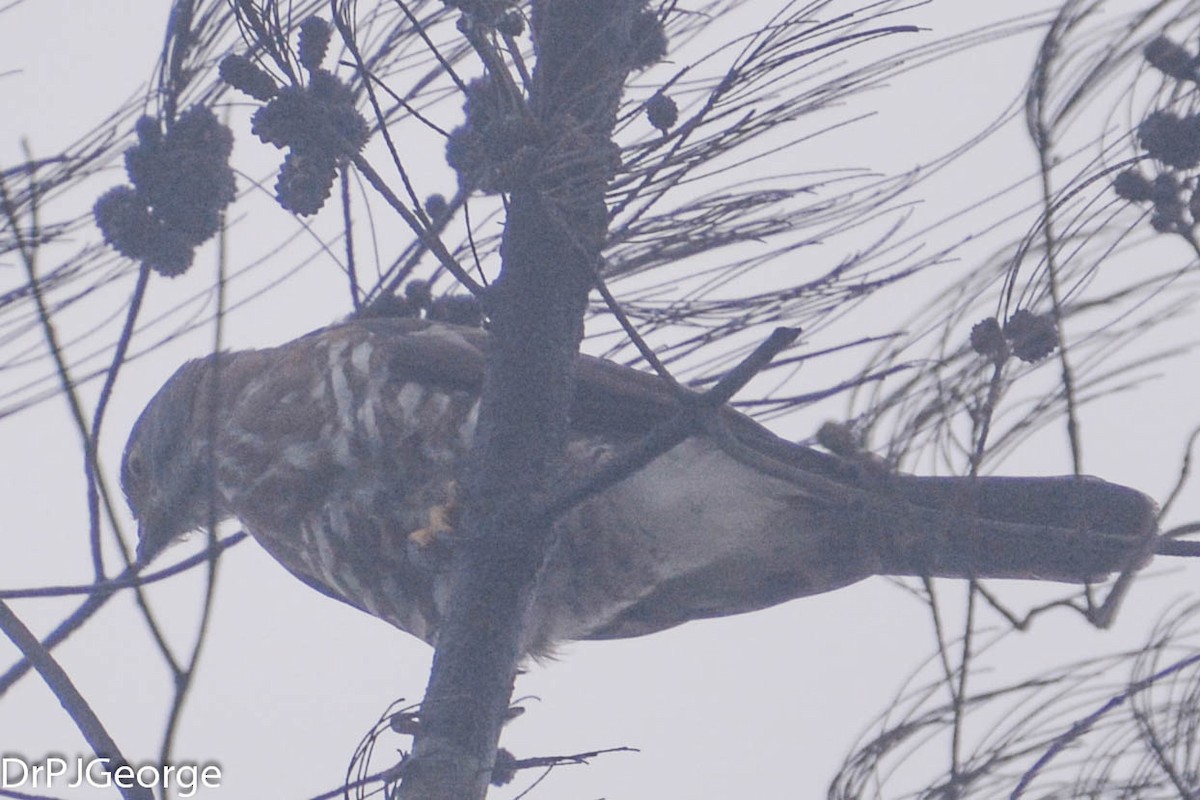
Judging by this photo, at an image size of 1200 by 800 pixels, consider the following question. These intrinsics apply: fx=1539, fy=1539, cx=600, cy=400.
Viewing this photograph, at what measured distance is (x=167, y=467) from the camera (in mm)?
4328

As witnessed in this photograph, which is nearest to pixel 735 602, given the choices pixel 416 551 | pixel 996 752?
pixel 416 551

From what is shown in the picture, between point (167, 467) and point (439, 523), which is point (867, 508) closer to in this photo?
point (439, 523)

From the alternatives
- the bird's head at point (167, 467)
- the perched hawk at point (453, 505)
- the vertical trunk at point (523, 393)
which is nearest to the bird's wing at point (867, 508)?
the perched hawk at point (453, 505)

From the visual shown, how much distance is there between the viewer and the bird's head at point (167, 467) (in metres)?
4.23

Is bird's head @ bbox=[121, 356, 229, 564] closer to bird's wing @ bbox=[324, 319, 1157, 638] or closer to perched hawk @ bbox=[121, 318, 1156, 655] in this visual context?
perched hawk @ bbox=[121, 318, 1156, 655]

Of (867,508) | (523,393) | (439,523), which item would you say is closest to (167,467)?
(439,523)

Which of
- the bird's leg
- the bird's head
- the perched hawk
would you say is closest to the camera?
the bird's leg

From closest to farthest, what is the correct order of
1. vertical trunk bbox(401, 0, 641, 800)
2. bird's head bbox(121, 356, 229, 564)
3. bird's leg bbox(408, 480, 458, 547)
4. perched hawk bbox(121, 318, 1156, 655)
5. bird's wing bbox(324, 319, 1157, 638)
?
bird's wing bbox(324, 319, 1157, 638)
vertical trunk bbox(401, 0, 641, 800)
bird's leg bbox(408, 480, 458, 547)
perched hawk bbox(121, 318, 1156, 655)
bird's head bbox(121, 356, 229, 564)

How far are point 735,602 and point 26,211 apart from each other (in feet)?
6.15

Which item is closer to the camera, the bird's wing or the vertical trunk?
the bird's wing

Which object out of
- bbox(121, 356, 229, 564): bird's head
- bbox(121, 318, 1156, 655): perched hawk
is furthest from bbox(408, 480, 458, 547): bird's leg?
bbox(121, 356, 229, 564): bird's head

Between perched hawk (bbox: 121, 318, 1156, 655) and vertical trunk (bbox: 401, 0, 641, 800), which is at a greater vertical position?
perched hawk (bbox: 121, 318, 1156, 655)

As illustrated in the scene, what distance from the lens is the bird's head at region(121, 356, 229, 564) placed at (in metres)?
4.23

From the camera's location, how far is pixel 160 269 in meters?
2.38
